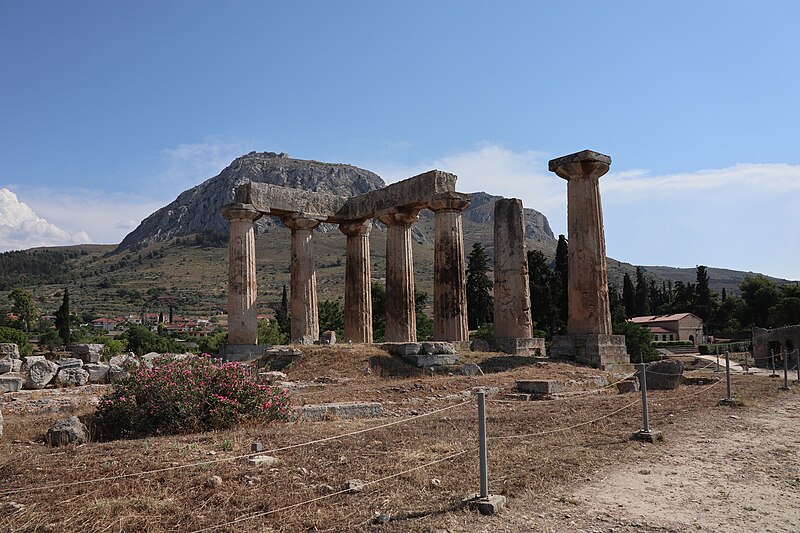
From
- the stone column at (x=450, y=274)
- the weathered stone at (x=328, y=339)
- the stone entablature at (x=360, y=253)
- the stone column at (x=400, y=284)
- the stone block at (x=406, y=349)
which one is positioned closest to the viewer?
the stone block at (x=406, y=349)

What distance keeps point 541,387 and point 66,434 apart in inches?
426

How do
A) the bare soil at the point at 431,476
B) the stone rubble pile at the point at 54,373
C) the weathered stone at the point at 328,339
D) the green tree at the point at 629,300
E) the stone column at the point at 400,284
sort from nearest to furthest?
the bare soil at the point at 431,476 → the stone rubble pile at the point at 54,373 → the weathered stone at the point at 328,339 → the stone column at the point at 400,284 → the green tree at the point at 629,300

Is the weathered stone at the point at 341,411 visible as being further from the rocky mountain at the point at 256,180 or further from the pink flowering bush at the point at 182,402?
the rocky mountain at the point at 256,180

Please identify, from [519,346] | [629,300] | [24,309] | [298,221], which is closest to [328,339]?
[298,221]

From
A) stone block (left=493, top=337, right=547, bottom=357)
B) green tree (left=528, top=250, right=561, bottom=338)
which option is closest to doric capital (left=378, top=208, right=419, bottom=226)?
stone block (left=493, top=337, right=547, bottom=357)

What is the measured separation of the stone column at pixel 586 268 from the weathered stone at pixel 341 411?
35.8 feet

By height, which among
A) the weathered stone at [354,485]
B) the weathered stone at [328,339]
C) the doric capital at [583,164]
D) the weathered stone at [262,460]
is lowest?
the weathered stone at [354,485]

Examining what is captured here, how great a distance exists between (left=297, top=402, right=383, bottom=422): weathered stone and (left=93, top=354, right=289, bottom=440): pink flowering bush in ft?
3.18

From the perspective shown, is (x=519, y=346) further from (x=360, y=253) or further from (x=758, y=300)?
(x=758, y=300)

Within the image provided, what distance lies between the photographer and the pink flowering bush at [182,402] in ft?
33.4

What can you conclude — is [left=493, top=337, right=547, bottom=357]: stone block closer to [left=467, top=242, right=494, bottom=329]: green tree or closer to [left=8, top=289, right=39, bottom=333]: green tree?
[left=467, top=242, right=494, bottom=329]: green tree

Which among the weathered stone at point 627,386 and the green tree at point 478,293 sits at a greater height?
the green tree at point 478,293

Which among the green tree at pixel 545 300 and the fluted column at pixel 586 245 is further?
the green tree at pixel 545 300

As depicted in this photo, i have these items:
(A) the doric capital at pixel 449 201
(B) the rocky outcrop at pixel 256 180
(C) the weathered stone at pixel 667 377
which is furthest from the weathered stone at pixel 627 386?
(B) the rocky outcrop at pixel 256 180
